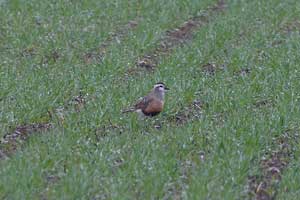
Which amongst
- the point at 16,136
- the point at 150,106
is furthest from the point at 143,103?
the point at 16,136

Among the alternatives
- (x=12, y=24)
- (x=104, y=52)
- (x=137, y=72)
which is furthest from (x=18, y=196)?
(x=12, y=24)

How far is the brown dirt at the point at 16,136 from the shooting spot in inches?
391

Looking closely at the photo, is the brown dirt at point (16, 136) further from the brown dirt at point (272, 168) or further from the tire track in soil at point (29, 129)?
the brown dirt at point (272, 168)

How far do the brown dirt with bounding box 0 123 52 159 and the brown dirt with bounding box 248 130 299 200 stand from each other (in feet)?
7.89

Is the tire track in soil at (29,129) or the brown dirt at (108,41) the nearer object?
the tire track in soil at (29,129)

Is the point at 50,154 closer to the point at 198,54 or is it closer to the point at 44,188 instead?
the point at 44,188

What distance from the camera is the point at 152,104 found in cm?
1109

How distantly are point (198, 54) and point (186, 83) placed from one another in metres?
2.19

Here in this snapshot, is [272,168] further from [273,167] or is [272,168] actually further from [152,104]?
[152,104]

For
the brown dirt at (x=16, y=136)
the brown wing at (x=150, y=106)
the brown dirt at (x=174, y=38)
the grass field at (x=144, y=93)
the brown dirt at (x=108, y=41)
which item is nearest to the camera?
the grass field at (x=144, y=93)

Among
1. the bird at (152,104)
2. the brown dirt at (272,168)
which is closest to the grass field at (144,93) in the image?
the brown dirt at (272,168)

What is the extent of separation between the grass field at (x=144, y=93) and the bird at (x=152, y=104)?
5.2 inches

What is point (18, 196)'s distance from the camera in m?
8.15

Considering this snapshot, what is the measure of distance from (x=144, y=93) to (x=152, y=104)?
1.24 metres
